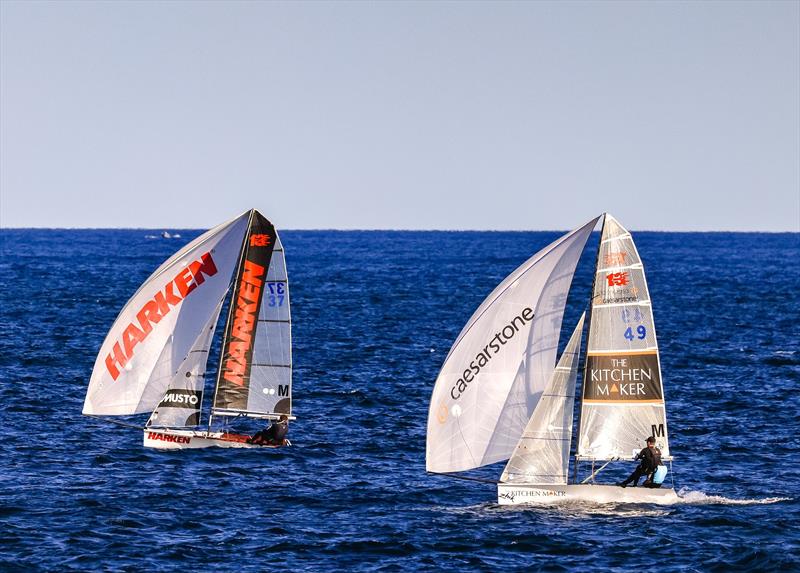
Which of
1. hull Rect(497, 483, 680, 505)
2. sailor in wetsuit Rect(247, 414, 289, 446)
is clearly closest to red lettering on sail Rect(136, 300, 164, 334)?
sailor in wetsuit Rect(247, 414, 289, 446)

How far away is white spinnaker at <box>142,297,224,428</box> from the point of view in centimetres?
4228

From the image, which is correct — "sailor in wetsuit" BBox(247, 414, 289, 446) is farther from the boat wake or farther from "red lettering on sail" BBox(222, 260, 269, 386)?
the boat wake

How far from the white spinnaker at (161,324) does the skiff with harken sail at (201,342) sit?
33mm

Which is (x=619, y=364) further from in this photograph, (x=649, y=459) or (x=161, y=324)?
(x=161, y=324)

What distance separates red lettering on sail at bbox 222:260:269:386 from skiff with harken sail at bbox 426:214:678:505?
11.2 m

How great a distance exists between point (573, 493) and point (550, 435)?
70.7 inches

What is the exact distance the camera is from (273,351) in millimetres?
43219

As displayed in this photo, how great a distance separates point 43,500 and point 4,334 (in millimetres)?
42755

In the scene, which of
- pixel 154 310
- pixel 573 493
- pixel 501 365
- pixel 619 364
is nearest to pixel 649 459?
pixel 573 493

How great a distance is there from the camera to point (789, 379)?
61250 millimetres

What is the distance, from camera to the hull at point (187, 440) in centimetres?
4247

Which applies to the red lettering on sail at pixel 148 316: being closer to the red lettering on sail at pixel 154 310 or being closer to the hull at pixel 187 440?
the red lettering on sail at pixel 154 310

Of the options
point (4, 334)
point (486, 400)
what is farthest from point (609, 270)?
point (4, 334)

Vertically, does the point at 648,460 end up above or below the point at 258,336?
below
